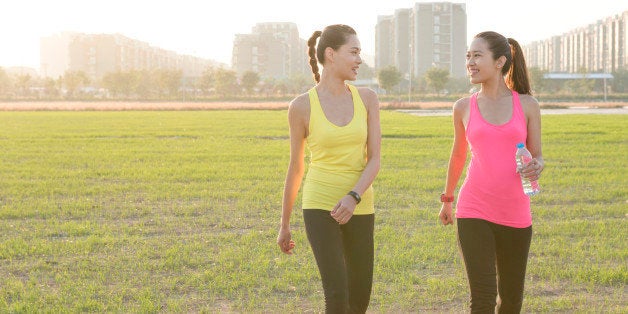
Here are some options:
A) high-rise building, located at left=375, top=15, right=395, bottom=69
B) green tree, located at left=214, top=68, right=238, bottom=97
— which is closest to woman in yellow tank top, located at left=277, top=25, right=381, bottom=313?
green tree, located at left=214, top=68, right=238, bottom=97

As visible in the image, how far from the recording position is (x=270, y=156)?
20.7 metres

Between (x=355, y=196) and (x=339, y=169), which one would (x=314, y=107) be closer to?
(x=339, y=169)

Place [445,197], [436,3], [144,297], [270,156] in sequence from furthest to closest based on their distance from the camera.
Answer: [436,3] < [270,156] < [144,297] < [445,197]

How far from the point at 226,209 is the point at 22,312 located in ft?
18.1

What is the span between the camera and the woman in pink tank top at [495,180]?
3969mm

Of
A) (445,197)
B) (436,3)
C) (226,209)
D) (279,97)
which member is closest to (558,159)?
(226,209)

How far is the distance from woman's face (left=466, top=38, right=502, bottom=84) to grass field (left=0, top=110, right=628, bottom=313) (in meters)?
2.34

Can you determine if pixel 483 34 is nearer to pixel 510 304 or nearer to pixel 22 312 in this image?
pixel 510 304

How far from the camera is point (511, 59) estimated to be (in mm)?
4285

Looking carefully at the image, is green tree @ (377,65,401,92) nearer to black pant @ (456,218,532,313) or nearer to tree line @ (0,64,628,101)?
tree line @ (0,64,628,101)

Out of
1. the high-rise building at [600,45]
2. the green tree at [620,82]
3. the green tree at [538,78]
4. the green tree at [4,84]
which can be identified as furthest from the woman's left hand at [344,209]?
the high-rise building at [600,45]

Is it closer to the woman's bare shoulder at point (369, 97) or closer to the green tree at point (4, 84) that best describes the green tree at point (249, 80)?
the green tree at point (4, 84)

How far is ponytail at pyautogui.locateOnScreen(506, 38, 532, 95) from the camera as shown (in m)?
4.28

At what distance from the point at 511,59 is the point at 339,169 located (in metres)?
1.23
